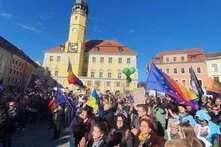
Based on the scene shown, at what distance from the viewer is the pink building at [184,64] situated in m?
52.4

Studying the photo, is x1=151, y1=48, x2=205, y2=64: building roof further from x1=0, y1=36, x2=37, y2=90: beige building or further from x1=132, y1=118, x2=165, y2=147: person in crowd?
x1=132, y1=118, x2=165, y2=147: person in crowd

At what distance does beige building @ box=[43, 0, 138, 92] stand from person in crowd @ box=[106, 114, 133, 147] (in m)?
53.2

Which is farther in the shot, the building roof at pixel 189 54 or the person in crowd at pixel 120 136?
the building roof at pixel 189 54

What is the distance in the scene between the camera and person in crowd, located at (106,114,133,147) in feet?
15.2

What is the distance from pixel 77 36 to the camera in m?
61.2

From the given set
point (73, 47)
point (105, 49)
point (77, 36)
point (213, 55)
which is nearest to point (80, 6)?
point (77, 36)

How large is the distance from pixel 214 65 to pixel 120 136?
51645mm

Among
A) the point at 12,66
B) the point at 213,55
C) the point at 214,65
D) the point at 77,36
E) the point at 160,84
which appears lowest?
the point at 160,84

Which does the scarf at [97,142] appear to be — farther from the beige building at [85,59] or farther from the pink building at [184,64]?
the beige building at [85,59]

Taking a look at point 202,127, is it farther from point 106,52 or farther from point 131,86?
point 106,52

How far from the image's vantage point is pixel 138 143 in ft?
15.2

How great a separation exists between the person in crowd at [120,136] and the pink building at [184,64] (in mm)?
50614

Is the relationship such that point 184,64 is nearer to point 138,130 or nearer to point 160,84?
point 160,84

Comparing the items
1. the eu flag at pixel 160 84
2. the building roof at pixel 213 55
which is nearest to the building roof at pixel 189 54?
the building roof at pixel 213 55
